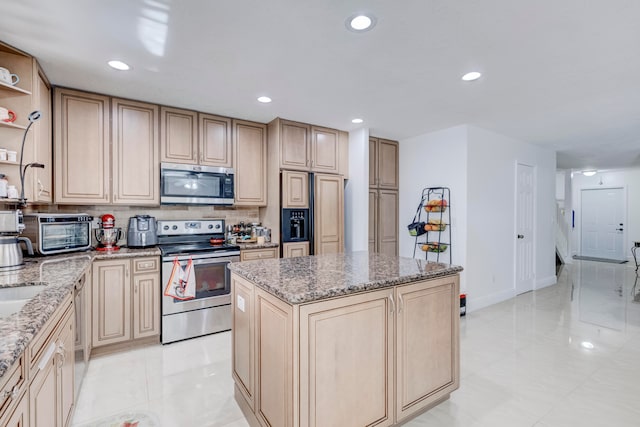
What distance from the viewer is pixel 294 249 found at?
3.75 metres

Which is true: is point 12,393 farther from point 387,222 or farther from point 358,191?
point 387,222

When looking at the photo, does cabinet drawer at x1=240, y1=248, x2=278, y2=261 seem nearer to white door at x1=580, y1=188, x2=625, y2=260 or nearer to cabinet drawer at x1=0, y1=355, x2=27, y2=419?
cabinet drawer at x1=0, y1=355, x2=27, y2=419

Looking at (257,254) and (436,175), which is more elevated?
(436,175)

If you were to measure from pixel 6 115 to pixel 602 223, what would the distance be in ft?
37.6

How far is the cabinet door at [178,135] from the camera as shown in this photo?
10.7 ft

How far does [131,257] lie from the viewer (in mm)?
2826

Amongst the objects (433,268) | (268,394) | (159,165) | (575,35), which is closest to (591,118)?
(575,35)

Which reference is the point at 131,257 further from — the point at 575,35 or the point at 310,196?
the point at 575,35

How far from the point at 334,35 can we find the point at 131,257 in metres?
2.53

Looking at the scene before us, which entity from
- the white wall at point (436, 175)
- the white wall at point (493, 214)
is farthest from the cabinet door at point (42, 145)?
the white wall at point (493, 214)

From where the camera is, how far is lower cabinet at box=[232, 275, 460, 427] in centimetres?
142

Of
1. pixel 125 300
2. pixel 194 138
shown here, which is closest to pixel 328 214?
pixel 194 138

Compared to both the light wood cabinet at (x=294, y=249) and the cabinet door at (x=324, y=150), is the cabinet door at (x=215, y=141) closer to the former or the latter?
the cabinet door at (x=324, y=150)

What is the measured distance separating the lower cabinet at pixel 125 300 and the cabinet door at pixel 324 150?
2155mm
